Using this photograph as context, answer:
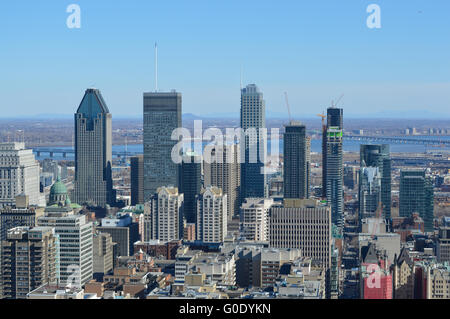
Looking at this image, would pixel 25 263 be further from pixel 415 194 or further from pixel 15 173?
pixel 415 194

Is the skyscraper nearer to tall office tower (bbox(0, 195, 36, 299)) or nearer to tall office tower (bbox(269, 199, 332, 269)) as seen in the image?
tall office tower (bbox(0, 195, 36, 299))

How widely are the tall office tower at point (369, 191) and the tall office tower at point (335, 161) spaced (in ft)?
1.82

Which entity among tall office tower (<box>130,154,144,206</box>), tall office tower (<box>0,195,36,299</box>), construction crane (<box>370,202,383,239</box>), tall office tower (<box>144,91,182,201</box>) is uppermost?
tall office tower (<box>144,91,182,201</box>)

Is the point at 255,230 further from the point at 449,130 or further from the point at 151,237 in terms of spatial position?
the point at 449,130

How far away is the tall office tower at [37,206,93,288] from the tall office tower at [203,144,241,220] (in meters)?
8.09

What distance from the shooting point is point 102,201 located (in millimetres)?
21719

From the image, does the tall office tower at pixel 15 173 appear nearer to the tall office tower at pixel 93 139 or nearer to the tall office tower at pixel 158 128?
the tall office tower at pixel 158 128

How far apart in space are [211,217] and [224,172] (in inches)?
175

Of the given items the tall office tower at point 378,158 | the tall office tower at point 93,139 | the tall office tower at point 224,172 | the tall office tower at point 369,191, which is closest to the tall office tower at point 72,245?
the tall office tower at point 224,172

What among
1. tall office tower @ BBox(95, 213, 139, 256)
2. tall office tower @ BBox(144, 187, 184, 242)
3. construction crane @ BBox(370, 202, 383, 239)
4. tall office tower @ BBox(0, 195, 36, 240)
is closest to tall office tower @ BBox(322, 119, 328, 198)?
construction crane @ BBox(370, 202, 383, 239)

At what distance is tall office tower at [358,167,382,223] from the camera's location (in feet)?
61.0

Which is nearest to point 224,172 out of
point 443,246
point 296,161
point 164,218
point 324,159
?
point 296,161
